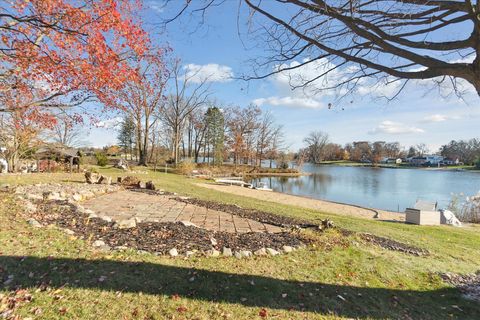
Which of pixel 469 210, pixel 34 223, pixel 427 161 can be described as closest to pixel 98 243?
pixel 34 223

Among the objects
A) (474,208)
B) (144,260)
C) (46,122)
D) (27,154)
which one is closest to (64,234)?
(144,260)

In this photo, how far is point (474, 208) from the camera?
473 inches

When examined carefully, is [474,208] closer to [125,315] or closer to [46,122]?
[125,315]

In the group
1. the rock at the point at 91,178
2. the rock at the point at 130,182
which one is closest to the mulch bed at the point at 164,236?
the rock at the point at 91,178

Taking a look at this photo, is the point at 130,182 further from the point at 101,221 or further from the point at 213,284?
the point at 213,284

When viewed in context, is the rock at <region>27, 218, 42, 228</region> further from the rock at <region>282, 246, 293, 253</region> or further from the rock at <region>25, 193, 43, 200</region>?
the rock at <region>282, 246, 293, 253</region>

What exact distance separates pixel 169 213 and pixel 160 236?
1790 mm

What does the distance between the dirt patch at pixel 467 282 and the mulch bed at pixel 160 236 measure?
6.19 ft

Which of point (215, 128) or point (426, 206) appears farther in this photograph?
point (215, 128)

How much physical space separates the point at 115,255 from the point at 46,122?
7.35 m

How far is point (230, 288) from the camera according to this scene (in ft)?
8.72

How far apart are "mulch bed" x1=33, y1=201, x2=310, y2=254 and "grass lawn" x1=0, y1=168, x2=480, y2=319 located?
11.2 inches

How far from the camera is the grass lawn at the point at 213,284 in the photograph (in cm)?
224

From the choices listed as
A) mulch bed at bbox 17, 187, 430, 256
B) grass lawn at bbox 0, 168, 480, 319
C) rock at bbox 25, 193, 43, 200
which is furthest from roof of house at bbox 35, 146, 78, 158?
grass lawn at bbox 0, 168, 480, 319
